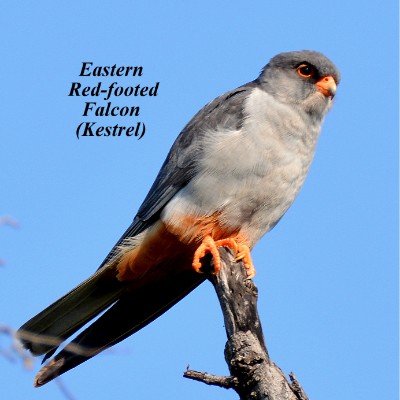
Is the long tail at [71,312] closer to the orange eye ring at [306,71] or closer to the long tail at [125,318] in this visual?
the long tail at [125,318]

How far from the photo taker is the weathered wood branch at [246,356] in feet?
11.9

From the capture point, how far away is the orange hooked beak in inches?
230

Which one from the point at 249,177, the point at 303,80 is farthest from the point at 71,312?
the point at 303,80

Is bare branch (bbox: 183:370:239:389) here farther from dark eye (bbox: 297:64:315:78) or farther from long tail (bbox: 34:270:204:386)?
dark eye (bbox: 297:64:315:78)

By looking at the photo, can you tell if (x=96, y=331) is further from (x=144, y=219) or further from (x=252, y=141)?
(x=252, y=141)

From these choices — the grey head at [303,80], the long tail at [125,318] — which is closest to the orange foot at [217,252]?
the long tail at [125,318]

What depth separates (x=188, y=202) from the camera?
17.4ft

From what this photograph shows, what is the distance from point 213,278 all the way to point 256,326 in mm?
762

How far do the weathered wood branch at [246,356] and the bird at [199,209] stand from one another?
1.74 feet

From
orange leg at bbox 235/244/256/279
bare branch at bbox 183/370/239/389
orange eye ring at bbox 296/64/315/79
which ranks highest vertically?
orange eye ring at bbox 296/64/315/79

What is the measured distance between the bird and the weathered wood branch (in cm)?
53

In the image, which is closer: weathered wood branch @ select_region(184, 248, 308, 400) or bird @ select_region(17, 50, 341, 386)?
weathered wood branch @ select_region(184, 248, 308, 400)

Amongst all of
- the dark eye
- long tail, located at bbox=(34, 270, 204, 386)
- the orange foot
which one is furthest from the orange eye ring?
long tail, located at bbox=(34, 270, 204, 386)

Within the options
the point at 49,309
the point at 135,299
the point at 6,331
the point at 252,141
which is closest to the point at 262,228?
the point at 252,141
